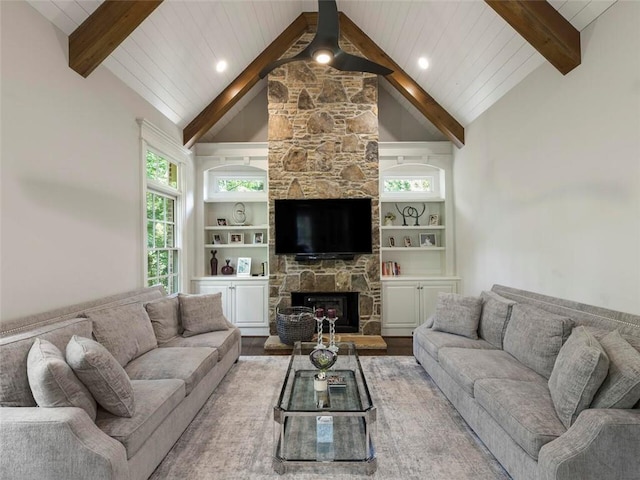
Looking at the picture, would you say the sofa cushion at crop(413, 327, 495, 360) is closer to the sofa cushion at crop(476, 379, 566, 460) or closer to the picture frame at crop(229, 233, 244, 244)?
the sofa cushion at crop(476, 379, 566, 460)

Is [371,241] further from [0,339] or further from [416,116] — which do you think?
[0,339]

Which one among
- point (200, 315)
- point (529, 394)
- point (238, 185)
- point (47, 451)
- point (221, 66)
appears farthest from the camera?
point (238, 185)

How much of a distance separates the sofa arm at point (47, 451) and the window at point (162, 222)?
8.61ft

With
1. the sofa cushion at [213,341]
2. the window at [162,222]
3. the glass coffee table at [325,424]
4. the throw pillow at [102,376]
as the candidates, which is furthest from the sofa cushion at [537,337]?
the window at [162,222]

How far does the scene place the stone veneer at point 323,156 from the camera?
5.30 meters

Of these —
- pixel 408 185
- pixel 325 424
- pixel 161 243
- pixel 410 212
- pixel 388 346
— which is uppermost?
pixel 408 185

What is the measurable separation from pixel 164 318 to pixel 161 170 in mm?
2112

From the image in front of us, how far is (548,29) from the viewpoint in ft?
9.26

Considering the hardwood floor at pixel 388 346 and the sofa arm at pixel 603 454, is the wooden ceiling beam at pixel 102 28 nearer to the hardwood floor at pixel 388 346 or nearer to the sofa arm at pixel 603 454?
the hardwood floor at pixel 388 346

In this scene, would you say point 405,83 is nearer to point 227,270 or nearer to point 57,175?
point 227,270

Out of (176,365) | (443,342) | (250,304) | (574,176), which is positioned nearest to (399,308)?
(443,342)

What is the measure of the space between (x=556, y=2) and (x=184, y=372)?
4021mm

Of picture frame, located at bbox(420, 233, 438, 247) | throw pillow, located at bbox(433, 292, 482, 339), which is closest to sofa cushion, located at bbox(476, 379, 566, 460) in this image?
throw pillow, located at bbox(433, 292, 482, 339)

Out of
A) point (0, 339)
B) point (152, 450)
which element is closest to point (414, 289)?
point (152, 450)
